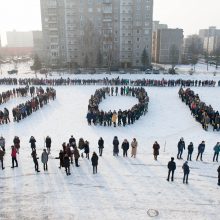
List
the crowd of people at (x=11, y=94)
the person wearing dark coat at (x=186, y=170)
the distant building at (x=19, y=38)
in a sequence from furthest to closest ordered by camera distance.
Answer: the distant building at (x=19, y=38)
the crowd of people at (x=11, y=94)
the person wearing dark coat at (x=186, y=170)

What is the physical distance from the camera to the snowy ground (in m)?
9.59

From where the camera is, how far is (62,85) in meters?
38.0

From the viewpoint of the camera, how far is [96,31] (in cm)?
6575

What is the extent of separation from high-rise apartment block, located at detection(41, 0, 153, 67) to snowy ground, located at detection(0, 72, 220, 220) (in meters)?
47.1

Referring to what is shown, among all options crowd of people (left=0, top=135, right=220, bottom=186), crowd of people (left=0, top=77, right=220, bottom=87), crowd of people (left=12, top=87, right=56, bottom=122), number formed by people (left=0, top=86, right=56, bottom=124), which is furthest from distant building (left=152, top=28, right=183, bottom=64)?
crowd of people (left=0, top=135, right=220, bottom=186)

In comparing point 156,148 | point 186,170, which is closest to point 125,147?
point 156,148

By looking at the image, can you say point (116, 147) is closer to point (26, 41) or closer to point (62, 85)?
point (62, 85)

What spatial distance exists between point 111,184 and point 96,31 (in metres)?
58.9

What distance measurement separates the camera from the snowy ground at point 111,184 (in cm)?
959

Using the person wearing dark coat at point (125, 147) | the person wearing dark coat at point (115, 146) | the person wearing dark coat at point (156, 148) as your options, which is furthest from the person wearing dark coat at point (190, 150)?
the person wearing dark coat at point (115, 146)

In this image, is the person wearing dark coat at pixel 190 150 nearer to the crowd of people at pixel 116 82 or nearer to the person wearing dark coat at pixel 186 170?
the person wearing dark coat at pixel 186 170

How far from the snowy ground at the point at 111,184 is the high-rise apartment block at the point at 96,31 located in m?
47.1

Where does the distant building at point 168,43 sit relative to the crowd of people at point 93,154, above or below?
above

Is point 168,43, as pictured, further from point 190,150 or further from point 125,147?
point 125,147
